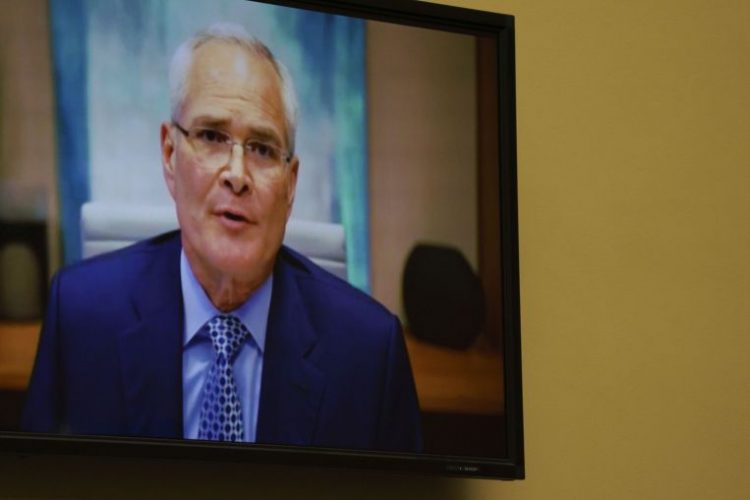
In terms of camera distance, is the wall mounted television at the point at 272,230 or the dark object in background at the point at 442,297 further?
the dark object in background at the point at 442,297

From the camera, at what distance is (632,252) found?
7.12 ft

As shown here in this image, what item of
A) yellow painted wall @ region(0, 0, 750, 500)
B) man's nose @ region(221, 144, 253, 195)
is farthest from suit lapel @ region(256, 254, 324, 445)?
yellow painted wall @ region(0, 0, 750, 500)

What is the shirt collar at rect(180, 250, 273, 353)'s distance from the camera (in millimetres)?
1831

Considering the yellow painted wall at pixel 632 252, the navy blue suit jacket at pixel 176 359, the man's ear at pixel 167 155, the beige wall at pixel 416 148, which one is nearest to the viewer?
the navy blue suit jacket at pixel 176 359

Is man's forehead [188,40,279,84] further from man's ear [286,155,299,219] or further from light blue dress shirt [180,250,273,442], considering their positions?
light blue dress shirt [180,250,273,442]

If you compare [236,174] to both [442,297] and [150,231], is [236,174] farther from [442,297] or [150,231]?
[442,297]

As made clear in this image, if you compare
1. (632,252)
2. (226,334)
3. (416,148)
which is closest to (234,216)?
(226,334)

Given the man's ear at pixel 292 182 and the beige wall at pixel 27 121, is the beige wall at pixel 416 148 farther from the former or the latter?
the beige wall at pixel 27 121

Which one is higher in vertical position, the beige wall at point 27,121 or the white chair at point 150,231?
the beige wall at point 27,121

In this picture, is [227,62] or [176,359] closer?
[176,359]

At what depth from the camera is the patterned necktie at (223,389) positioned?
179 cm

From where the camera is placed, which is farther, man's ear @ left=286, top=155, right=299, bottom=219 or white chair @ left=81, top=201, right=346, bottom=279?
man's ear @ left=286, top=155, right=299, bottom=219

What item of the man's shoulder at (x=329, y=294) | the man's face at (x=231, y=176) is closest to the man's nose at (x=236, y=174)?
the man's face at (x=231, y=176)

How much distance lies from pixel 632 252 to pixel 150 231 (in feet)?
2.52
